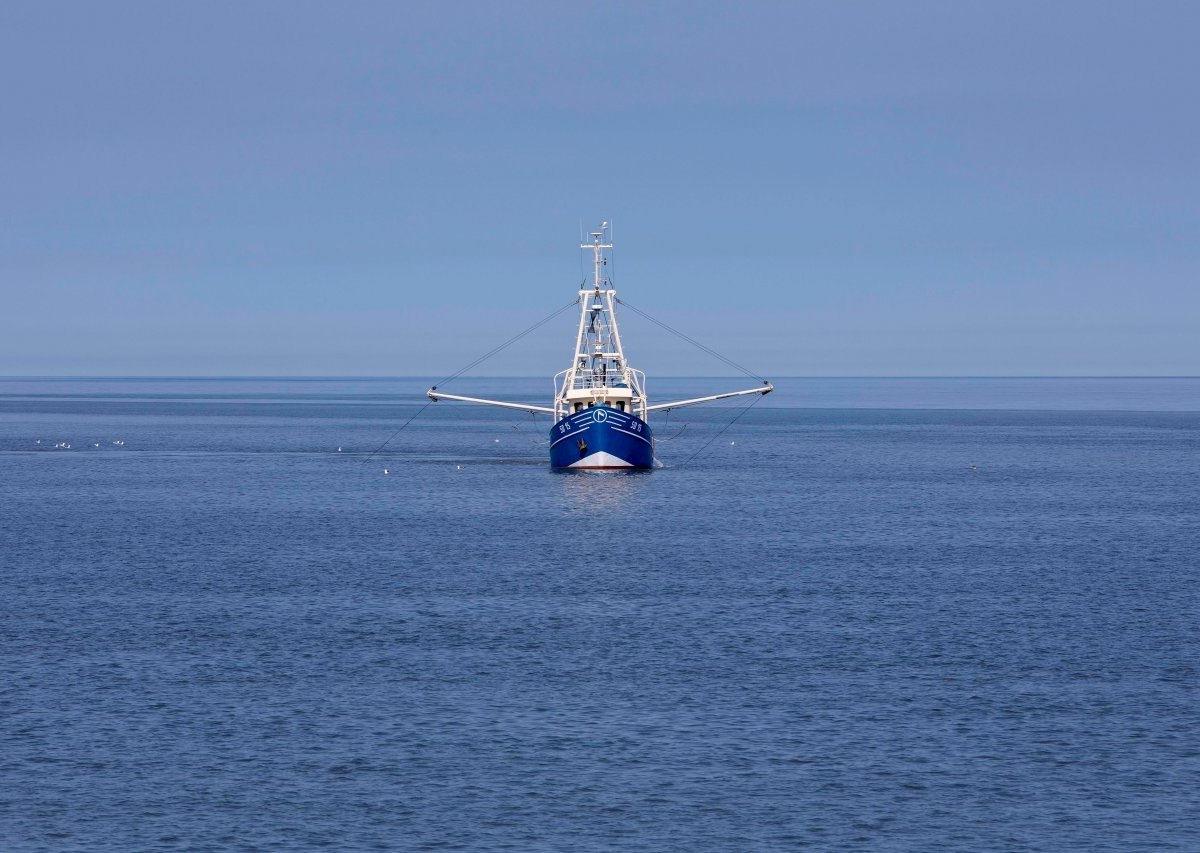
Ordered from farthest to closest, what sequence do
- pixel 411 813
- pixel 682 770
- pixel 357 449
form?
pixel 357 449
pixel 682 770
pixel 411 813

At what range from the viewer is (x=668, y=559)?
86.4 meters

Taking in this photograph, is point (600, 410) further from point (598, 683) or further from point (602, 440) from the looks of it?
point (598, 683)

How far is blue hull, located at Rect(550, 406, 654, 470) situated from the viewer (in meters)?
136

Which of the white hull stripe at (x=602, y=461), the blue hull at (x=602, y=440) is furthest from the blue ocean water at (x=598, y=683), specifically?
the white hull stripe at (x=602, y=461)

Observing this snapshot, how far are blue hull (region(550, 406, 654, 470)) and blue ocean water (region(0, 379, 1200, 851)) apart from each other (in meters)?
28.2

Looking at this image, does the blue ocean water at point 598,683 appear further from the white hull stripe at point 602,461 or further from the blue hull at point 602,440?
the white hull stripe at point 602,461

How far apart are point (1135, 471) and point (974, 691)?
115271mm

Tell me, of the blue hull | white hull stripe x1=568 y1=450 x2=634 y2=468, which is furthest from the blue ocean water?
white hull stripe x1=568 y1=450 x2=634 y2=468

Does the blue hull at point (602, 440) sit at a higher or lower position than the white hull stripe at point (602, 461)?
higher

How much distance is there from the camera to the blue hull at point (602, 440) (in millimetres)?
136250

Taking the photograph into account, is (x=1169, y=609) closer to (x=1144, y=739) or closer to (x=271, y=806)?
(x=1144, y=739)

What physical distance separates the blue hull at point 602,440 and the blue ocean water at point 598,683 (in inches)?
1110

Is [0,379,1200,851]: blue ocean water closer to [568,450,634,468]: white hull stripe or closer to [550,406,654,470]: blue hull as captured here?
[550,406,654,470]: blue hull

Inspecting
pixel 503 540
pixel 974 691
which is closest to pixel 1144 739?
pixel 974 691
